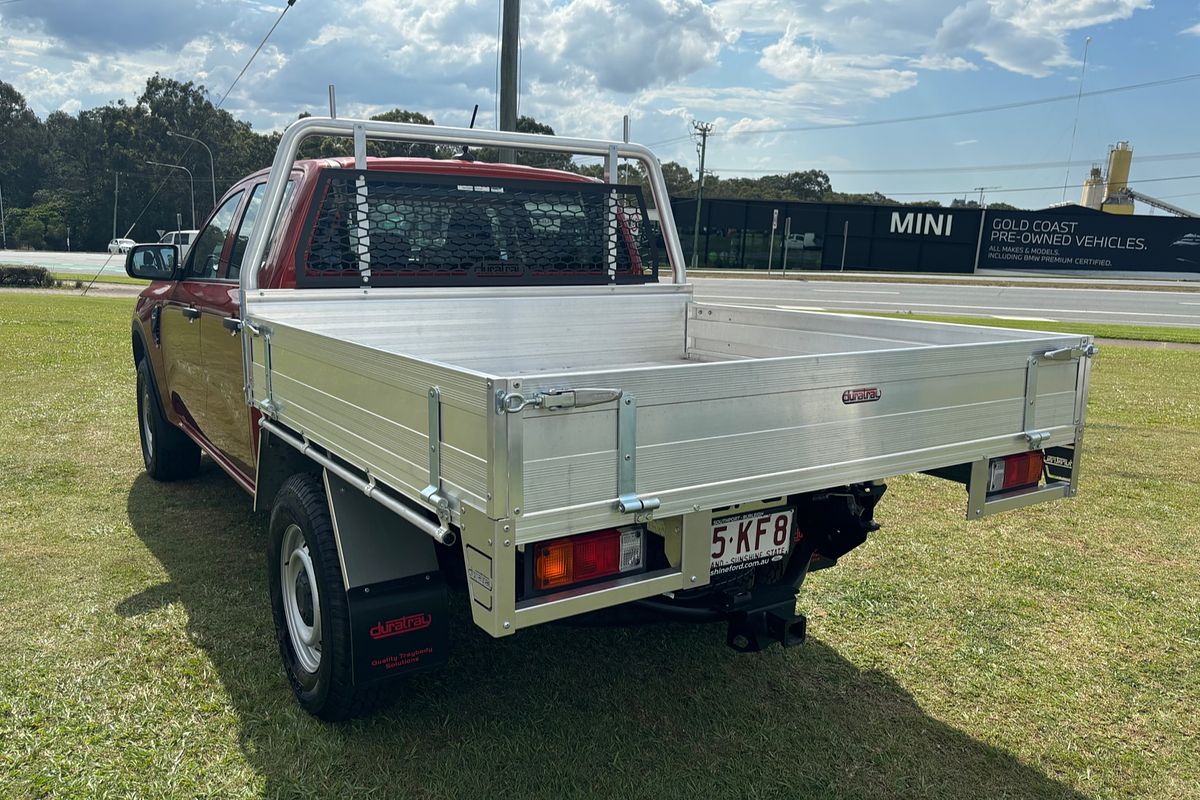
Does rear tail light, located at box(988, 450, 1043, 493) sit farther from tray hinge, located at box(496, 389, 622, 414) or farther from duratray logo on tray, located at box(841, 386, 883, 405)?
tray hinge, located at box(496, 389, 622, 414)

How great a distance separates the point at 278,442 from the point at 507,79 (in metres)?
8.29

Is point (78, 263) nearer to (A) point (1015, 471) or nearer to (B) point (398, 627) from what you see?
(B) point (398, 627)

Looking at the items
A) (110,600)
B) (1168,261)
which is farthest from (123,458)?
(1168,261)

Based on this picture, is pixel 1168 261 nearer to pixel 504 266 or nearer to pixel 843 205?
pixel 843 205

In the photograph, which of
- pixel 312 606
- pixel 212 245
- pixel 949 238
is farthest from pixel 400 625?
pixel 949 238

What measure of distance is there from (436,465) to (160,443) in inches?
172

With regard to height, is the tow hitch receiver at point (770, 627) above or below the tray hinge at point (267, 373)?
below

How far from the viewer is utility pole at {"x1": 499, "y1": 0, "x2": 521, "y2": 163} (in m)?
10.6

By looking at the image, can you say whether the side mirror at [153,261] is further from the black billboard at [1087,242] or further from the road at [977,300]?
the black billboard at [1087,242]

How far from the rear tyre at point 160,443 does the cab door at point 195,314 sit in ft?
2.02

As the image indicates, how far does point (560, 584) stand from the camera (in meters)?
2.24

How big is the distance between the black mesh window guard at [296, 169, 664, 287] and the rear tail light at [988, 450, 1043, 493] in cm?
227

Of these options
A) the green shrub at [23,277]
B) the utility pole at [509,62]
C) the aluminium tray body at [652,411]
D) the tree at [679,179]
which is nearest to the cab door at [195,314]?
the aluminium tray body at [652,411]

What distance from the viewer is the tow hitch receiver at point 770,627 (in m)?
2.97
